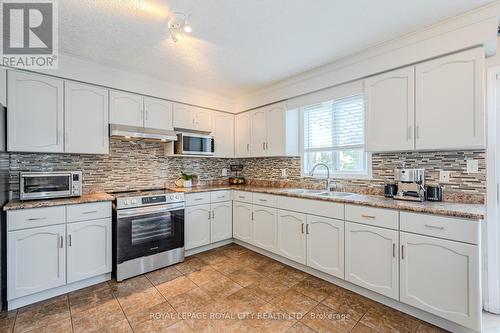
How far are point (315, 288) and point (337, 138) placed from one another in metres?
1.80

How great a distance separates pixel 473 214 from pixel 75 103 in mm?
3632

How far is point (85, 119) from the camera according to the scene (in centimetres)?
253

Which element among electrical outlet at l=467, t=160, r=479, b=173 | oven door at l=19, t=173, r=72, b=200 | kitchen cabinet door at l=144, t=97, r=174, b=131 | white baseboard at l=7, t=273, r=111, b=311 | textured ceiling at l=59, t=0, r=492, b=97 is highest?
textured ceiling at l=59, t=0, r=492, b=97

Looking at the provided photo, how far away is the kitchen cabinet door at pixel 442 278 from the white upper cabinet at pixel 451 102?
811mm

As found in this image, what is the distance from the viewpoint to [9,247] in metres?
1.92

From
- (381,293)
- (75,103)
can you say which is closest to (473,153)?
(381,293)

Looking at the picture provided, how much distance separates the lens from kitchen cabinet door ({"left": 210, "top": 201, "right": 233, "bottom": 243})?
331 centimetres

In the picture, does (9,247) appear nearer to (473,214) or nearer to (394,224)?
(394,224)

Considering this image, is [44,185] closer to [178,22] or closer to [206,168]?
[178,22]

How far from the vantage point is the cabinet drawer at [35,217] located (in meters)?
1.94

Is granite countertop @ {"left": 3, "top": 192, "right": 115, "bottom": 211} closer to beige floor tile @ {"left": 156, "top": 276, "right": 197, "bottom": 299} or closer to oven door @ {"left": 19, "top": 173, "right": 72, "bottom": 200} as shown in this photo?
oven door @ {"left": 19, "top": 173, "right": 72, "bottom": 200}

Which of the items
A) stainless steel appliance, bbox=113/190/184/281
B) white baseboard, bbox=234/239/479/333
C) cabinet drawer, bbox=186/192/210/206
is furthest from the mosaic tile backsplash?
white baseboard, bbox=234/239/479/333

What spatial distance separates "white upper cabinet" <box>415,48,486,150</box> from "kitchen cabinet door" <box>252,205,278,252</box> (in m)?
1.73

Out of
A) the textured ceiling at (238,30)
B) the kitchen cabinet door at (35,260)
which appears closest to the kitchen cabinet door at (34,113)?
the textured ceiling at (238,30)
